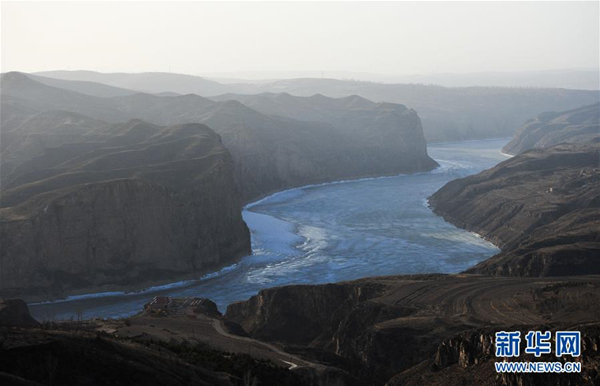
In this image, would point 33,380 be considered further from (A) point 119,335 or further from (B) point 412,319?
(B) point 412,319

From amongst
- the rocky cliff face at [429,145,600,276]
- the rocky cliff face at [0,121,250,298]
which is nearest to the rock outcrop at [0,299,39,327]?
the rocky cliff face at [0,121,250,298]

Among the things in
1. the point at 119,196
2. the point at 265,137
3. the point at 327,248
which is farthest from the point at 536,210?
the point at 265,137

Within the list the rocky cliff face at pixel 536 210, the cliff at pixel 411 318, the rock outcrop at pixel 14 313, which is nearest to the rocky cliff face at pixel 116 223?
the rock outcrop at pixel 14 313

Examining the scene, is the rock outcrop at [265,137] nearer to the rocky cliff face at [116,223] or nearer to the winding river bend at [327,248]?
the winding river bend at [327,248]

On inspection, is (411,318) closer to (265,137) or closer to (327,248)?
(327,248)

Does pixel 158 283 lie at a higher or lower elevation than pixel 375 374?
lower

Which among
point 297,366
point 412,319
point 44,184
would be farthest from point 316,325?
point 44,184
